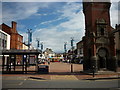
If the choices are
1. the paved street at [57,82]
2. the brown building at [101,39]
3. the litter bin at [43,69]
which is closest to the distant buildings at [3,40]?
the litter bin at [43,69]

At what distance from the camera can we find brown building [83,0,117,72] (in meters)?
24.9

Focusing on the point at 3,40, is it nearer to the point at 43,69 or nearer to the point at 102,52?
the point at 43,69

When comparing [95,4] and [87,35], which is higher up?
[95,4]

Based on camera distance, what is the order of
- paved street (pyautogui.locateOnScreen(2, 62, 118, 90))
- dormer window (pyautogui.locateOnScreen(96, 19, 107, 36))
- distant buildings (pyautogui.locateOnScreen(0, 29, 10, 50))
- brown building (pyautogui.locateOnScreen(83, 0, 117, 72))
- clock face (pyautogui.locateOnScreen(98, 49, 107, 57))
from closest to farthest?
paved street (pyautogui.locateOnScreen(2, 62, 118, 90)) → brown building (pyautogui.locateOnScreen(83, 0, 117, 72)) → clock face (pyautogui.locateOnScreen(98, 49, 107, 57)) → dormer window (pyautogui.locateOnScreen(96, 19, 107, 36)) → distant buildings (pyautogui.locateOnScreen(0, 29, 10, 50))

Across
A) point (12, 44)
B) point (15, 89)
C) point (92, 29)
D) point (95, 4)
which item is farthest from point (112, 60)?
point (12, 44)

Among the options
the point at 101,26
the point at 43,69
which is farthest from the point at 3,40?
the point at 101,26

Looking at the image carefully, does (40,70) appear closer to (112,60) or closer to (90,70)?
(90,70)

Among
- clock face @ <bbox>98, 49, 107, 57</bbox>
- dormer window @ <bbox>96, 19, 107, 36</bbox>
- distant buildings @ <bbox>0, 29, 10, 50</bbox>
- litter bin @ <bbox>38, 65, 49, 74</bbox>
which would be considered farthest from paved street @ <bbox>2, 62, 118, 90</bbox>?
distant buildings @ <bbox>0, 29, 10, 50</bbox>

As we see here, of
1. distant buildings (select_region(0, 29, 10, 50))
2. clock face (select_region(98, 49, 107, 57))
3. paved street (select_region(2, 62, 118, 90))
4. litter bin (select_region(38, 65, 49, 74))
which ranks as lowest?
paved street (select_region(2, 62, 118, 90))

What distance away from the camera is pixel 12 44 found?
184ft

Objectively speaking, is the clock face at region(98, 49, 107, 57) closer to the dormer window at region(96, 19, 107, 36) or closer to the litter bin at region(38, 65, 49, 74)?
the dormer window at region(96, 19, 107, 36)

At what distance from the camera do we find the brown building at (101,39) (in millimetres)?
24884

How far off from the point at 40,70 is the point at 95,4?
13037 millimetres

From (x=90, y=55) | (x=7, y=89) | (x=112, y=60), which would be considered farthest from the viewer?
(x=90, y=55)
